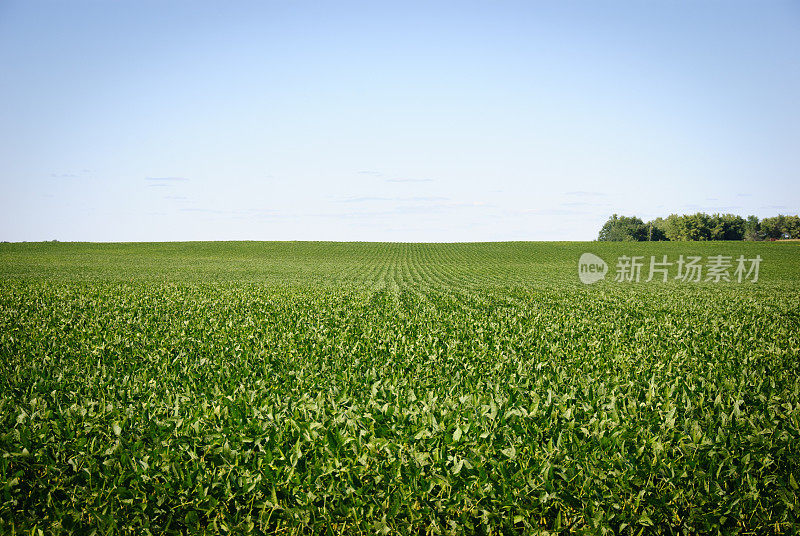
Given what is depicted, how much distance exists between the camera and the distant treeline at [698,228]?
137 meters

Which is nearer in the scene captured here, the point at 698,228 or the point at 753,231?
the point at 698,228

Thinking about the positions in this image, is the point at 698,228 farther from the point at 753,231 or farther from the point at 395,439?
the point at 395,439

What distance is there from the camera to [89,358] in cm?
785

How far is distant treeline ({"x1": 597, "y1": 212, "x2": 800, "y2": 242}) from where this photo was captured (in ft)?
450

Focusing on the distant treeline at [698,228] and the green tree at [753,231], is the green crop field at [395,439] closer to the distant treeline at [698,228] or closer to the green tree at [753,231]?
the distant treeline at [698,228]

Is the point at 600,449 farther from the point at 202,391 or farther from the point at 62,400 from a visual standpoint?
the point at 62,400

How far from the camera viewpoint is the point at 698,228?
135 m
